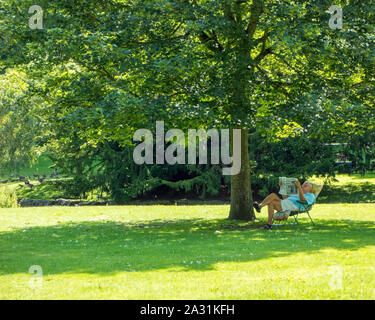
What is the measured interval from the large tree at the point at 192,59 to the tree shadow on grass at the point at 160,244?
106 inches

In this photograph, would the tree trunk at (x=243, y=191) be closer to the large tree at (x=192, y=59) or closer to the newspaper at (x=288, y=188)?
the large tree at (x=192, y=59)

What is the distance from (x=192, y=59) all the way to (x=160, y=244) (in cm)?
470

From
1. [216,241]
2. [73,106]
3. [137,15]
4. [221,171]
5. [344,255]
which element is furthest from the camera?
[221,171]

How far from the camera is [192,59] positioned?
541 inches

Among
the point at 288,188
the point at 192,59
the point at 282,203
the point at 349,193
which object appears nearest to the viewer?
the point at 192,59

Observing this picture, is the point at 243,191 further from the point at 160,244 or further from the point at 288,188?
the point at 160,244

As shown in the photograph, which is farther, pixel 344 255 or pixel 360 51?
pixel 360 51

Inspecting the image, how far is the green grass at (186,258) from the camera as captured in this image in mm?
6871

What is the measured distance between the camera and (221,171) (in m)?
29.3

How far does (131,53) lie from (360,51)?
5760 mm

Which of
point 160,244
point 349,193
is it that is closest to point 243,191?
point 160,244

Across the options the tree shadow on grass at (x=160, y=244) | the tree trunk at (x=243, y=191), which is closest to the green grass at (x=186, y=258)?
the tree shadow on grass at (x=160, y=244)

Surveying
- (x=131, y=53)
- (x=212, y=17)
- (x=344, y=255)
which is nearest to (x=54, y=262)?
(x=344, y=255)
